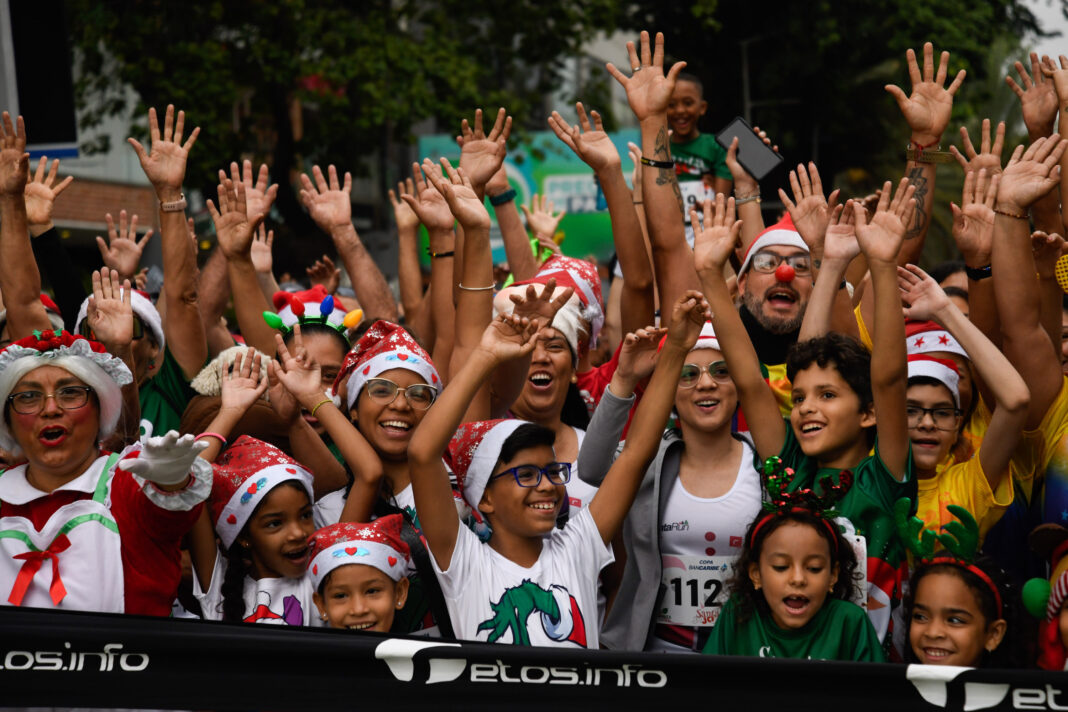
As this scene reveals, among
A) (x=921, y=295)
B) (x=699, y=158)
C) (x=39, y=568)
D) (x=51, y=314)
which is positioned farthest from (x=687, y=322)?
(x=699, y=158)

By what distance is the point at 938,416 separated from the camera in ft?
13.9

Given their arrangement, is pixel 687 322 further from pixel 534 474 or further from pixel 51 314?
pixel 51 314

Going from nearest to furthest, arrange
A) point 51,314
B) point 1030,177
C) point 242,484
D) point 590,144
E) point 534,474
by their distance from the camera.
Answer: point 534,474 → point 242,484 → point 1030,177 → point 590,144 → point 51,314

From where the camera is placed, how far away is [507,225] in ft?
18.7

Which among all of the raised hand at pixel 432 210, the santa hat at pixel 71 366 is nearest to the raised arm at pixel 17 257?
the santa hat at pixel 71 366

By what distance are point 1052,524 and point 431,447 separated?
1.91m

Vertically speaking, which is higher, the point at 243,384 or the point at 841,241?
the point at 841,241

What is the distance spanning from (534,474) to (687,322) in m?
0.70

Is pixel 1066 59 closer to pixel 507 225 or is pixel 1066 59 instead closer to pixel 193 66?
pixel 507 225

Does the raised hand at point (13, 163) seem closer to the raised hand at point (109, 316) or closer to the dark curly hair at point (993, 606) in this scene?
the raised hand at point (109, 316)

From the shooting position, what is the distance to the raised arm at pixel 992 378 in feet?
12.7

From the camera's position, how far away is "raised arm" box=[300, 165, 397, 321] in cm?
586

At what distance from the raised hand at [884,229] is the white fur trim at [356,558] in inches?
69.3

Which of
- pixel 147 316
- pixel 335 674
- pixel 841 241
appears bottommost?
pixel 335 674
